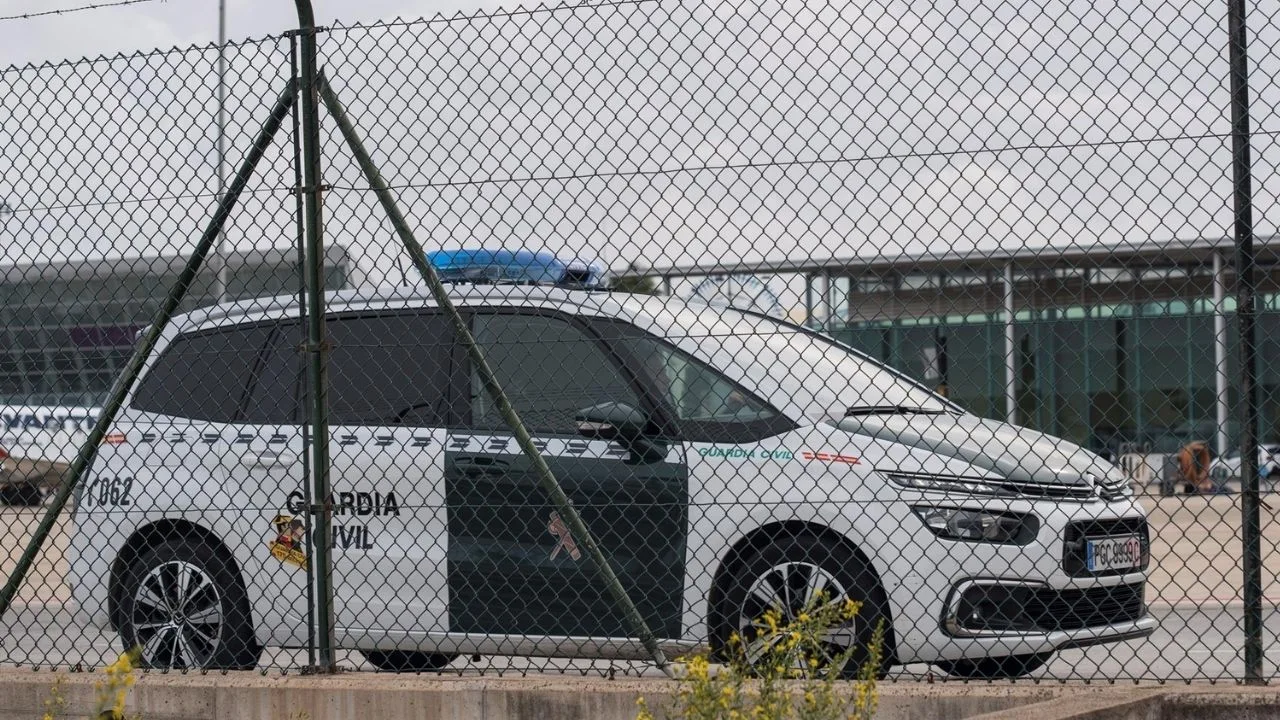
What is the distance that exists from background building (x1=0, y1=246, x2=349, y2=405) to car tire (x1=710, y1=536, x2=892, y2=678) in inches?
68.0

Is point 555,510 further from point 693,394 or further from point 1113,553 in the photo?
point 1113,553

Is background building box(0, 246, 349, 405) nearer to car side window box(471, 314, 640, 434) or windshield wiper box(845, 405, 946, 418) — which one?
car side window box(471, 314, 640, 434)

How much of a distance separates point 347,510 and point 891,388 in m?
2.09

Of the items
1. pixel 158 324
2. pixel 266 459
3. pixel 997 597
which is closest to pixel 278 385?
pixel 266 459

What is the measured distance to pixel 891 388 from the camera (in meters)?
5.90

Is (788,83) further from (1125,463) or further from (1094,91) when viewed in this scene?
(1125,463)

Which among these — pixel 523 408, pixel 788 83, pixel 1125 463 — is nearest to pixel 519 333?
pixel 523 408

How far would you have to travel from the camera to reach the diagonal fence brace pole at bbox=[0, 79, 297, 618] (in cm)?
484

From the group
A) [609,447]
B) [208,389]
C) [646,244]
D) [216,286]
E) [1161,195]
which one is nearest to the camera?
[1161,195]

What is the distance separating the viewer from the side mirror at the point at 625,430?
554 centimetres

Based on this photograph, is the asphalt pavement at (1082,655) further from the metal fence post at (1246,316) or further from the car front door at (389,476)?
the metal fence post at (1246,316)

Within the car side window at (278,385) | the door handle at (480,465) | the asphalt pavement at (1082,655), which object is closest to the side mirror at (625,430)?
the door handle at (480,465)

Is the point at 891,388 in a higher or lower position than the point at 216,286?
lower

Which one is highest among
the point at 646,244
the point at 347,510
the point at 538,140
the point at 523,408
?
the point at 538,140
